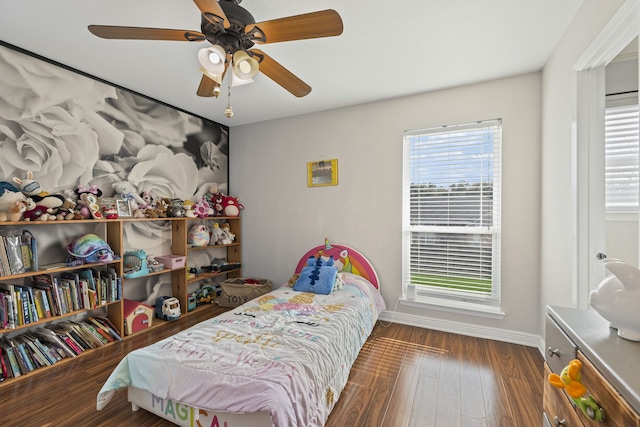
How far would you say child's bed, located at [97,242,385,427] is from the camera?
1.33 meters

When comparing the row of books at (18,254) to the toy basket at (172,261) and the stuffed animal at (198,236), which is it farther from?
the stuffed animal at (198,236)

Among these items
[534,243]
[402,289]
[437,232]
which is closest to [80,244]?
[402,289]

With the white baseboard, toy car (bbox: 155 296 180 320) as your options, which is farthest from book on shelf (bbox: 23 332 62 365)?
the white baseboard

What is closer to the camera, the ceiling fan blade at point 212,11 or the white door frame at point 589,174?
the ceiling fan blade at point 212,11

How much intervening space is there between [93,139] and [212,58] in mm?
1918

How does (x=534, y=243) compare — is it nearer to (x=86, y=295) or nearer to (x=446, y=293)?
(x=446, y=293)

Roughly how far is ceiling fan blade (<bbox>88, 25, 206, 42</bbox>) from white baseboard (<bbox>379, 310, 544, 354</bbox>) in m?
2.88

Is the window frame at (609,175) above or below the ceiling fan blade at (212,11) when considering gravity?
below

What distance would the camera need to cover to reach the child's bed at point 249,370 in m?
1.33

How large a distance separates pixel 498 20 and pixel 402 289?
2374 millimetres

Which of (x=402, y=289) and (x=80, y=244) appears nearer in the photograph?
(x=80, y=244)

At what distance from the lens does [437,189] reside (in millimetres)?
2820

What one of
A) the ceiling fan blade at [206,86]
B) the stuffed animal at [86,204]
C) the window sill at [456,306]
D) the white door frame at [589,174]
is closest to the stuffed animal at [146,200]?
the stuffed animal at [86,204]

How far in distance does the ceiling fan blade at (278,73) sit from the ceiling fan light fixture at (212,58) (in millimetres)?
167
